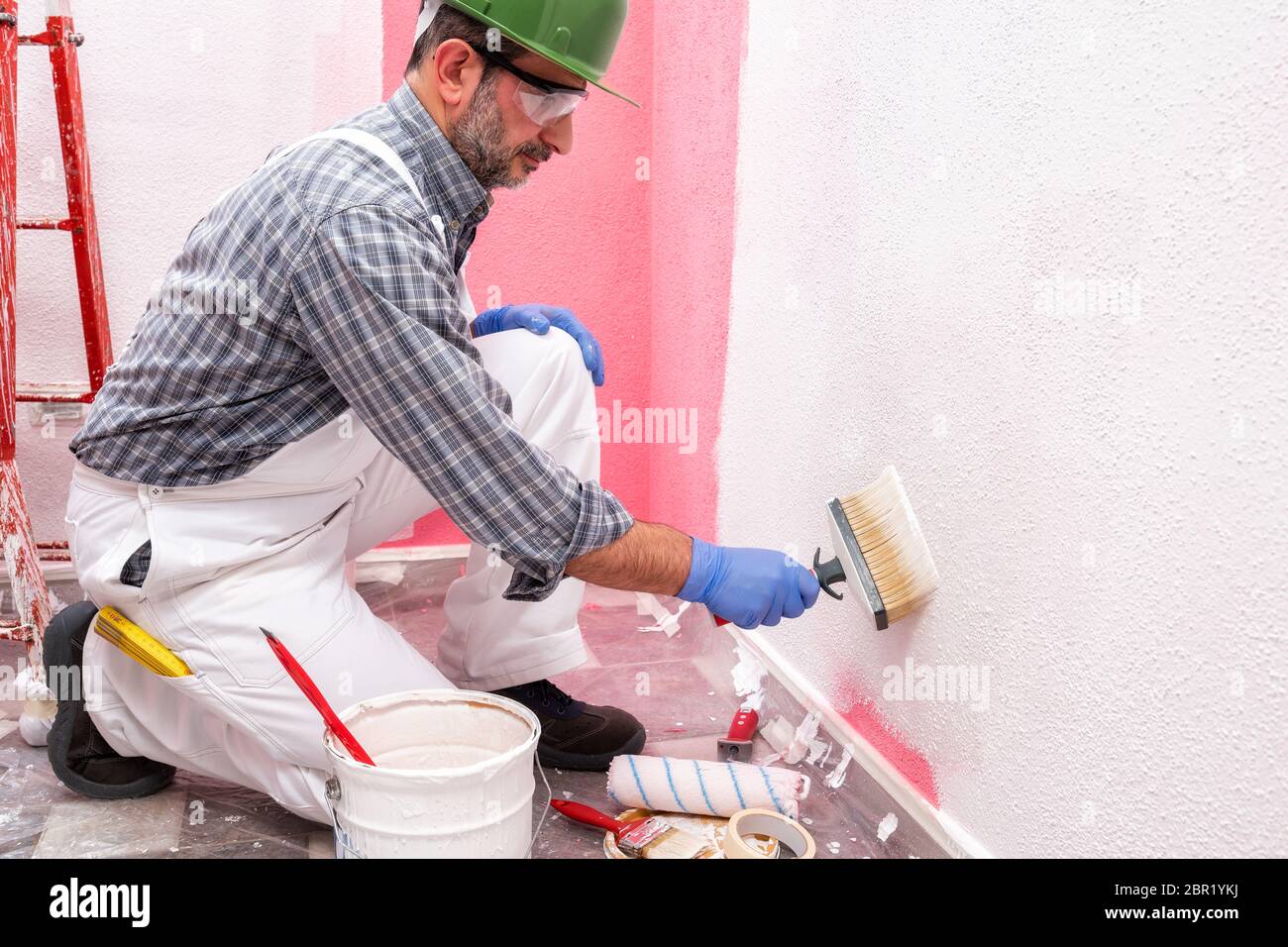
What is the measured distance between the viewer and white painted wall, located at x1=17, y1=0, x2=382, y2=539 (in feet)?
7.44

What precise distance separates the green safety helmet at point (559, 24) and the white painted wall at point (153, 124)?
1195 mm

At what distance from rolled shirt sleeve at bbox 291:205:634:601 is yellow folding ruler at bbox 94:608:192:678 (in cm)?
43

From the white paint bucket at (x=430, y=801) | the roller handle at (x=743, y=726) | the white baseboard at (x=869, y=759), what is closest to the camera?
the white paint bucket at (x=430, y=801)

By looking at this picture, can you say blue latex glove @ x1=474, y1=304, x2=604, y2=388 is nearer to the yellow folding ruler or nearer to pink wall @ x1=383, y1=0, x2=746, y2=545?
pink wall @ x1=383, y1=0, x2=746, y2=545

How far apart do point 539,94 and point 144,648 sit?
2.87ft

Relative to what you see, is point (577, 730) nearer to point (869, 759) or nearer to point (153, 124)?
point (869, 759)

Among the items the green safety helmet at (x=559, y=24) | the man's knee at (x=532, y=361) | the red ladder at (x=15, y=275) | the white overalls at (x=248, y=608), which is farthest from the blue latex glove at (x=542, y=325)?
the red ladder at (x=15, y=275)

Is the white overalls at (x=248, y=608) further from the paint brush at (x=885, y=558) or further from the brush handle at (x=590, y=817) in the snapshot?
the paint brush at (x=885, y=558)

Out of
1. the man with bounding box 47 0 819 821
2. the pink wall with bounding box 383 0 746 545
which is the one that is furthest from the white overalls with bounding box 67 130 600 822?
the pink wall with bounding box 383 0 746 545

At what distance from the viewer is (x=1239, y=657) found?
843mm

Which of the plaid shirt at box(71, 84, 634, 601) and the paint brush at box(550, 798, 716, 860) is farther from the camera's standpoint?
the paint brush at box(550, 798, 716, 860)

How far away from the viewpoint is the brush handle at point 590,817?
1.40m
